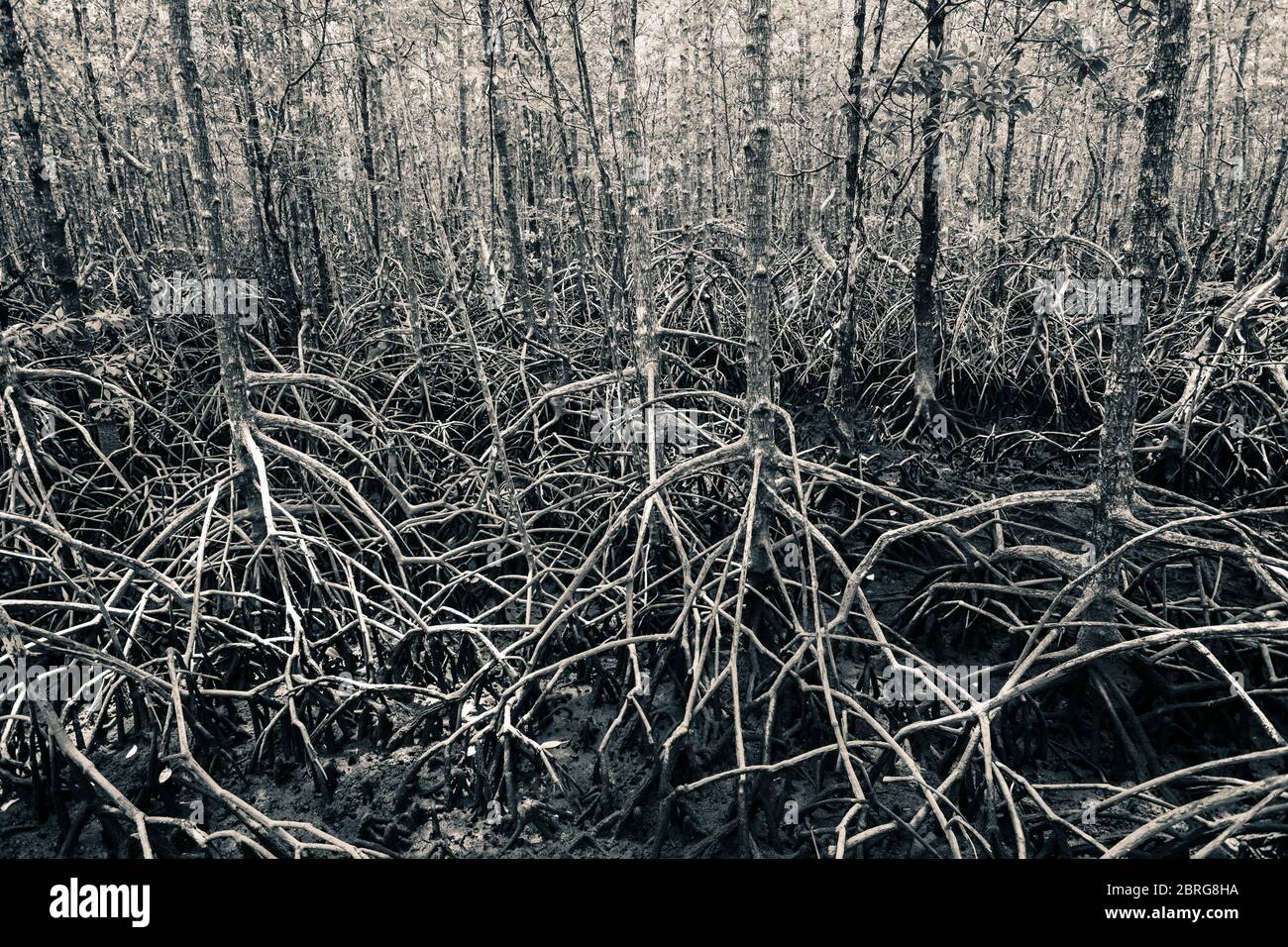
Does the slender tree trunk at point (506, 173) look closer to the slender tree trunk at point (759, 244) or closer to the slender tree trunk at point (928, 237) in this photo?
the slender tree trunk at point (928, 237)

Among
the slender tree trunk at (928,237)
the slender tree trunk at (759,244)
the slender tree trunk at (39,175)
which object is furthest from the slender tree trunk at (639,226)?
the slender tree trunk at (39,175)

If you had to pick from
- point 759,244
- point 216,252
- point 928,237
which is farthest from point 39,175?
point 928,237

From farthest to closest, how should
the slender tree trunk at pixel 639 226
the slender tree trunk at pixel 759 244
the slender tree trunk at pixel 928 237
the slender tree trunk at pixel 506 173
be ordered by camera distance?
1. the slender tree trunk at pixel 506 173
2. the slender tree trunk at pixel 928 237
3. the slender tree trunk at pixel 639 226
4. the slender tree trunk at pixel 759 244

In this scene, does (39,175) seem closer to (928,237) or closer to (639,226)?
(639,226)

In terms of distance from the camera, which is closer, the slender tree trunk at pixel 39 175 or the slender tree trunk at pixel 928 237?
the slender tree trunk at pixel 39 175

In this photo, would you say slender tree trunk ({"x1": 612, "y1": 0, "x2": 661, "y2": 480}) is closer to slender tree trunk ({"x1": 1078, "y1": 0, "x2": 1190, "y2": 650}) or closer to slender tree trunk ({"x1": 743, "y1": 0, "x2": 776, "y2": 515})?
slender tree trunk ({"x1": 743, "y1": 0, "x2": 776, "y2": 515})

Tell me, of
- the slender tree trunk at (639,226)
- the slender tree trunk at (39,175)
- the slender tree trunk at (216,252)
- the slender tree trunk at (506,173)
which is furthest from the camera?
the slender tree trunk at (506,173)

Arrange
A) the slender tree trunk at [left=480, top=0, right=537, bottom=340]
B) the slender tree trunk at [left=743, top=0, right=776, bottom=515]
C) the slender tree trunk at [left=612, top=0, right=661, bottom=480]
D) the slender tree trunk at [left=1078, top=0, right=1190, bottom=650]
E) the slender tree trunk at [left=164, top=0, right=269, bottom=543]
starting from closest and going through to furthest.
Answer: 1. the slender tree trunk at [left=1078, top=0, right=1190, bottom=650]
2. the slender tree trunk at [left=743, top=0, right=776, bottom=515]
3. the slender tree trunk at [left=164, top=0, right=269, bottom=543]
4. the slender tree trunk at [left=612, top=0, right=661, bottom=480]
5. the slender tree trunk at [left=480, top=0, right=537, bottom=340]

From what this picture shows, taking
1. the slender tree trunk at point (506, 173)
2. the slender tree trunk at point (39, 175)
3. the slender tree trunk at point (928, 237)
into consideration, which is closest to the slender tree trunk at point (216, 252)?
the slender tree trunk at point (39, 175)

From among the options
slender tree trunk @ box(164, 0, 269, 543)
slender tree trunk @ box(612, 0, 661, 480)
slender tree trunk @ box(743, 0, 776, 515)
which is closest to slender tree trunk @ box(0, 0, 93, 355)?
slender tree trunk @ box(164, 0, 269, 543)

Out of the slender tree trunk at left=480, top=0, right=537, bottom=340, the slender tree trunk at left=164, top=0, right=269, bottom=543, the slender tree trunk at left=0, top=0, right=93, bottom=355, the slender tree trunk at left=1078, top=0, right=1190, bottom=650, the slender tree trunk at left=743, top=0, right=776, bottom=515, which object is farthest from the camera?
the slender tree trunk at left=480, top=0, right=537, bottom=340

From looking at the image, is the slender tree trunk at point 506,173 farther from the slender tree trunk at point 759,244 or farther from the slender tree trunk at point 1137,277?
the slender tree trunk at point 1137,277

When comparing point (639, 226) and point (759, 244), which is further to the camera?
point (639, 226)
